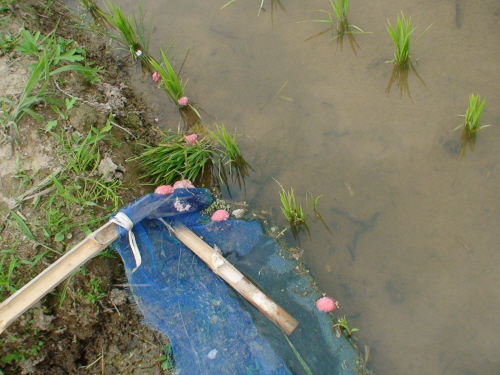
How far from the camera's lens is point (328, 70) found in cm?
319

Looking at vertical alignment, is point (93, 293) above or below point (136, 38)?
below

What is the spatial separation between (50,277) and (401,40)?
283cm

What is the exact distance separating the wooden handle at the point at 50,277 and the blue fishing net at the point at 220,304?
0.57ft

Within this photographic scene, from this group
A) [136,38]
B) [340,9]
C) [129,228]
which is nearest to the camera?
[129,228]

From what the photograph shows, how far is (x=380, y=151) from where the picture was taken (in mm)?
2867

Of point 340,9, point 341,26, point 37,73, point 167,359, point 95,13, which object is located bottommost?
point 167,359

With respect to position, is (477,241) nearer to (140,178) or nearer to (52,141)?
(140,178)

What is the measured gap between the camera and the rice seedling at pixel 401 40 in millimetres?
2793

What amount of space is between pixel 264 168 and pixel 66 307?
5.54 ft

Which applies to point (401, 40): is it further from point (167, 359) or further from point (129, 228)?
point (167, 359)

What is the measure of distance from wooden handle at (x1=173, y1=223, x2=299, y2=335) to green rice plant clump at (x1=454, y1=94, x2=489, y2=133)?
6.02 ft

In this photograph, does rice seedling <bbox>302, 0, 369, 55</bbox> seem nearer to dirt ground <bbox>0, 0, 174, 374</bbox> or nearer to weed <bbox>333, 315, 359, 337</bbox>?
dirt ground <bbox>0, 0, 174, 374</bbox>

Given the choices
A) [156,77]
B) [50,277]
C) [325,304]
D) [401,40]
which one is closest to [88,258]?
[50,277]

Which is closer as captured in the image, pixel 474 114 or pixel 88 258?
pixel 88 258
